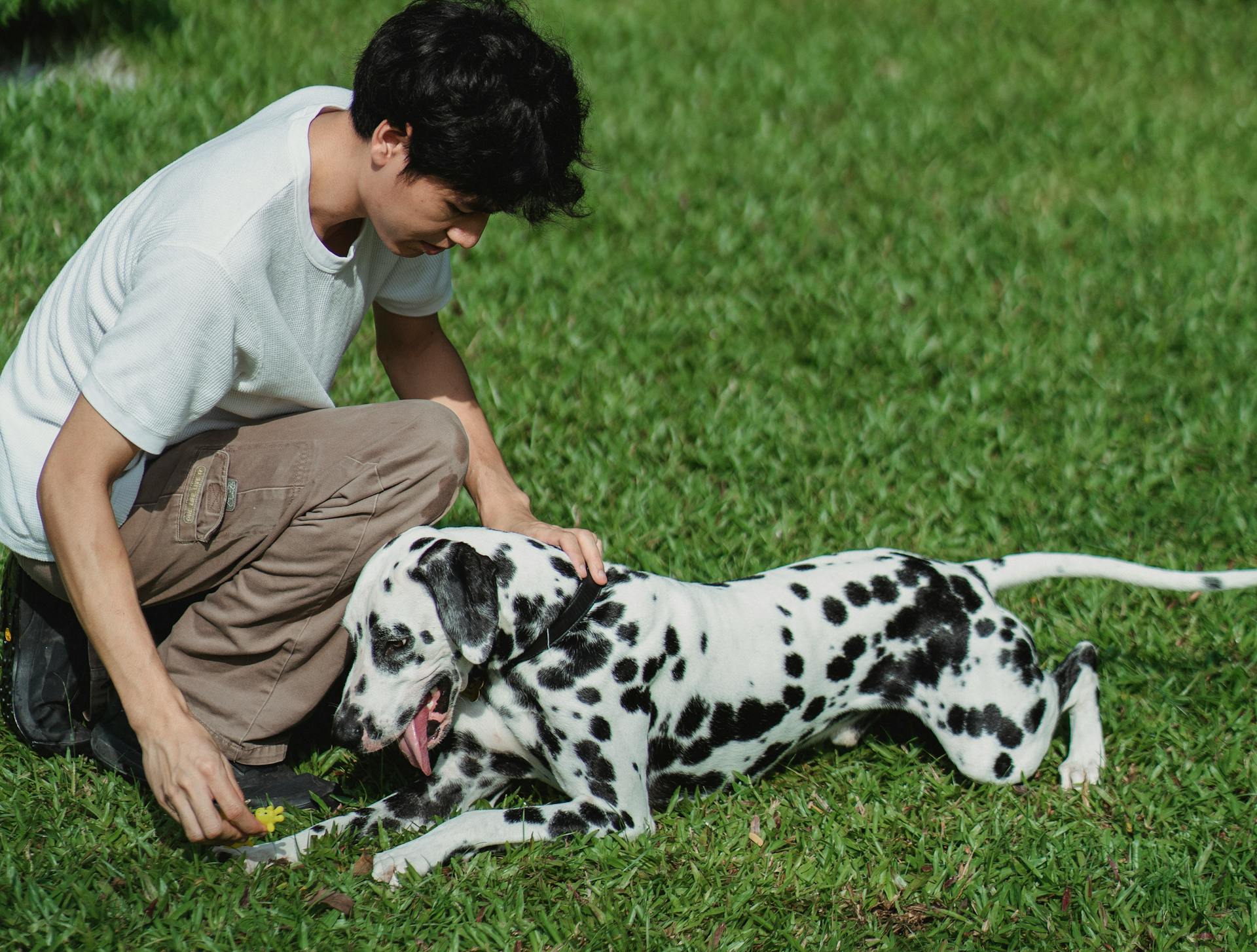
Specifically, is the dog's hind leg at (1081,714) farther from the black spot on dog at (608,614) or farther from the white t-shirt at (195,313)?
the white t-shirt at (195,313)

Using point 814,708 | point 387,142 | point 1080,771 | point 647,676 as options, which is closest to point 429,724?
point 647,676

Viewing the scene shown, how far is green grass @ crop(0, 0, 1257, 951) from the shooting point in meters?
3.85

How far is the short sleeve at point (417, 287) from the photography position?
14.1 ft

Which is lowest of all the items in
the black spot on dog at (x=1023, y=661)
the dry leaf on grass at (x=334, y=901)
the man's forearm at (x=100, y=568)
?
the black spot on dog at (x=1023, y=661)

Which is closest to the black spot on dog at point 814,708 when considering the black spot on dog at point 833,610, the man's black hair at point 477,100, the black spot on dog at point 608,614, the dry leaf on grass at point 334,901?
the black spot on dog at point 833,610

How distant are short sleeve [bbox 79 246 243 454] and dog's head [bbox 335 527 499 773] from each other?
28.0 inches

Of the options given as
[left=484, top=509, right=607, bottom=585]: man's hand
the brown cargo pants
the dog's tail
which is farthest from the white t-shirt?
the dog's tail

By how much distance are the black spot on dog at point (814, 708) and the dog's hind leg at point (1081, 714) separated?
913 mm

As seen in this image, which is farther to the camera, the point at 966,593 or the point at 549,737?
the point at 966,593

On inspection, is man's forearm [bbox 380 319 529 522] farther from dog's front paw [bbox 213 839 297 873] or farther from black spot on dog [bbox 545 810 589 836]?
dog's front paw [bbox 213 839 297 873]

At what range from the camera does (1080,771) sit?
455 centimetres

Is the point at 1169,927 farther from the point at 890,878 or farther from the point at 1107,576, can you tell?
the point at 1107,576

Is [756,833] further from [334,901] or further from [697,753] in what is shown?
[334,901]

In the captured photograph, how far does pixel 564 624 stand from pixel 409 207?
1.24m
